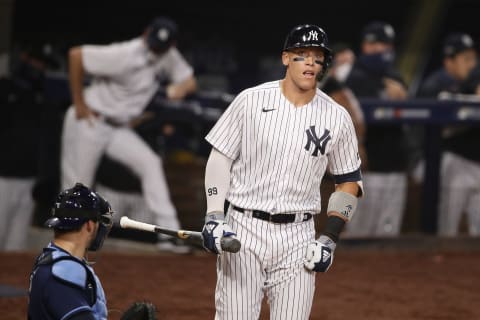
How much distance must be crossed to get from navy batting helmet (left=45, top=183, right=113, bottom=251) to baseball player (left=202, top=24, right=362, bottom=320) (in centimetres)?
44

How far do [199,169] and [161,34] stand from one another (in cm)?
337

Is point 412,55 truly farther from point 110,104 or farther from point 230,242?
point 230,242

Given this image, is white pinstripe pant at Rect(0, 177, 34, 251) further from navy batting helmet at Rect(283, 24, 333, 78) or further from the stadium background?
navy batting helmet at Rect(283, 24, 333, 78)

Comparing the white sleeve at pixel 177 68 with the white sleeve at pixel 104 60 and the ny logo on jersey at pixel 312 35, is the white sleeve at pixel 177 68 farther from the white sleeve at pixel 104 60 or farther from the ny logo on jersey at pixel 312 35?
the ny logo on jersey at pixel 312 35

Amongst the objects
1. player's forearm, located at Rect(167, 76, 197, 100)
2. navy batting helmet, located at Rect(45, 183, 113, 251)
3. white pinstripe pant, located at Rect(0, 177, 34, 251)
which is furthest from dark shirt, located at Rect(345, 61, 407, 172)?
navy batting helmet, located at Rect(45, 183, 113, 251)

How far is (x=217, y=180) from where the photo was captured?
3889 millimetres

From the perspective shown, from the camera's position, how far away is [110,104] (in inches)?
305

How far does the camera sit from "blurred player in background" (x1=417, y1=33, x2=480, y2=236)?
27.5 ft

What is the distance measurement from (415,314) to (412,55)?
25.5 feet

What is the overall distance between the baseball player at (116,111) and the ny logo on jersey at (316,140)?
3.82m

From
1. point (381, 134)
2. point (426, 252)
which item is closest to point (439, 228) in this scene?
point (426, 252)

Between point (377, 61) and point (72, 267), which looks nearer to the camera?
point (72, 267)

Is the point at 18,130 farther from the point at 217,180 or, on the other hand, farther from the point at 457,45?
the point at 217,180

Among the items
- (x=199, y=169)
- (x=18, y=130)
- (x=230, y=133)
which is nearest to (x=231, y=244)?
(x=230, y=133)
